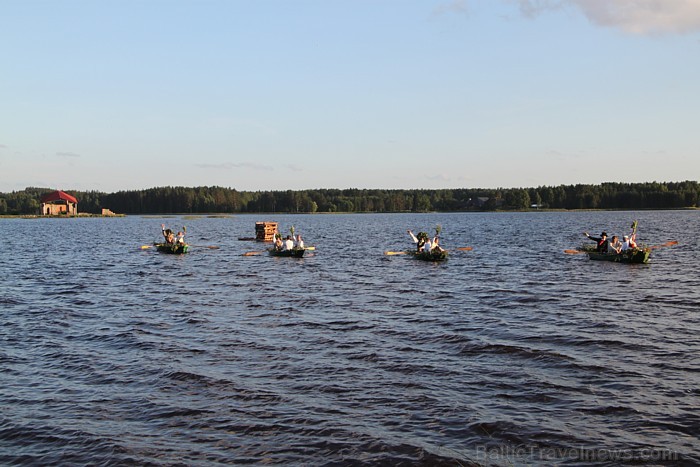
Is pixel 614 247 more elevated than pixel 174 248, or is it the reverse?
pixel 614 247

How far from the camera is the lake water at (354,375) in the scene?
1209 centimetres

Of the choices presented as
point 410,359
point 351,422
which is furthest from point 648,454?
point 410,359

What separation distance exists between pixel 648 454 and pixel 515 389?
4036 millimetres

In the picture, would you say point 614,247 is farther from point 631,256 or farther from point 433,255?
point 433,255

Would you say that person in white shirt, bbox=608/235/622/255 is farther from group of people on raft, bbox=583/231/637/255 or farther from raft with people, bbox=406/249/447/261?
raft with people, bbox=406/249/447/261

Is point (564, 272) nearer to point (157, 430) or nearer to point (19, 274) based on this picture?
point (157, 430)

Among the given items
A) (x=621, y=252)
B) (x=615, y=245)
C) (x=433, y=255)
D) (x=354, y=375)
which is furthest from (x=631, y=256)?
(x=354, y=375)

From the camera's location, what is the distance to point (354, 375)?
16.5m

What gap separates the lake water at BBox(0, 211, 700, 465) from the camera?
12086mm

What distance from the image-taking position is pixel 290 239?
5378 centimetres

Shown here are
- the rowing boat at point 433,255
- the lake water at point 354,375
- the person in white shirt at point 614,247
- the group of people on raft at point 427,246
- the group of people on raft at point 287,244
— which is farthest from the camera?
the group of people on raft at point 287,244

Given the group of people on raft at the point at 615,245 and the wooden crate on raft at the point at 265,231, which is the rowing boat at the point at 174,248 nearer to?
the wooden crate on raft at the point at 265,231

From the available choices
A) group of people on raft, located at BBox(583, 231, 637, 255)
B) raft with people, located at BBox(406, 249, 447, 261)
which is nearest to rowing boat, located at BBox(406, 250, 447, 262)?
raft with people, located at BBox(406, 249, 447, 261)

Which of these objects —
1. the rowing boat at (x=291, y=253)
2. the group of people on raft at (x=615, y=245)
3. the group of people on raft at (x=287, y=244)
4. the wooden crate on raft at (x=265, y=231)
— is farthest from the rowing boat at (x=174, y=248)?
the group of people on raft at (x=615, y=245)
